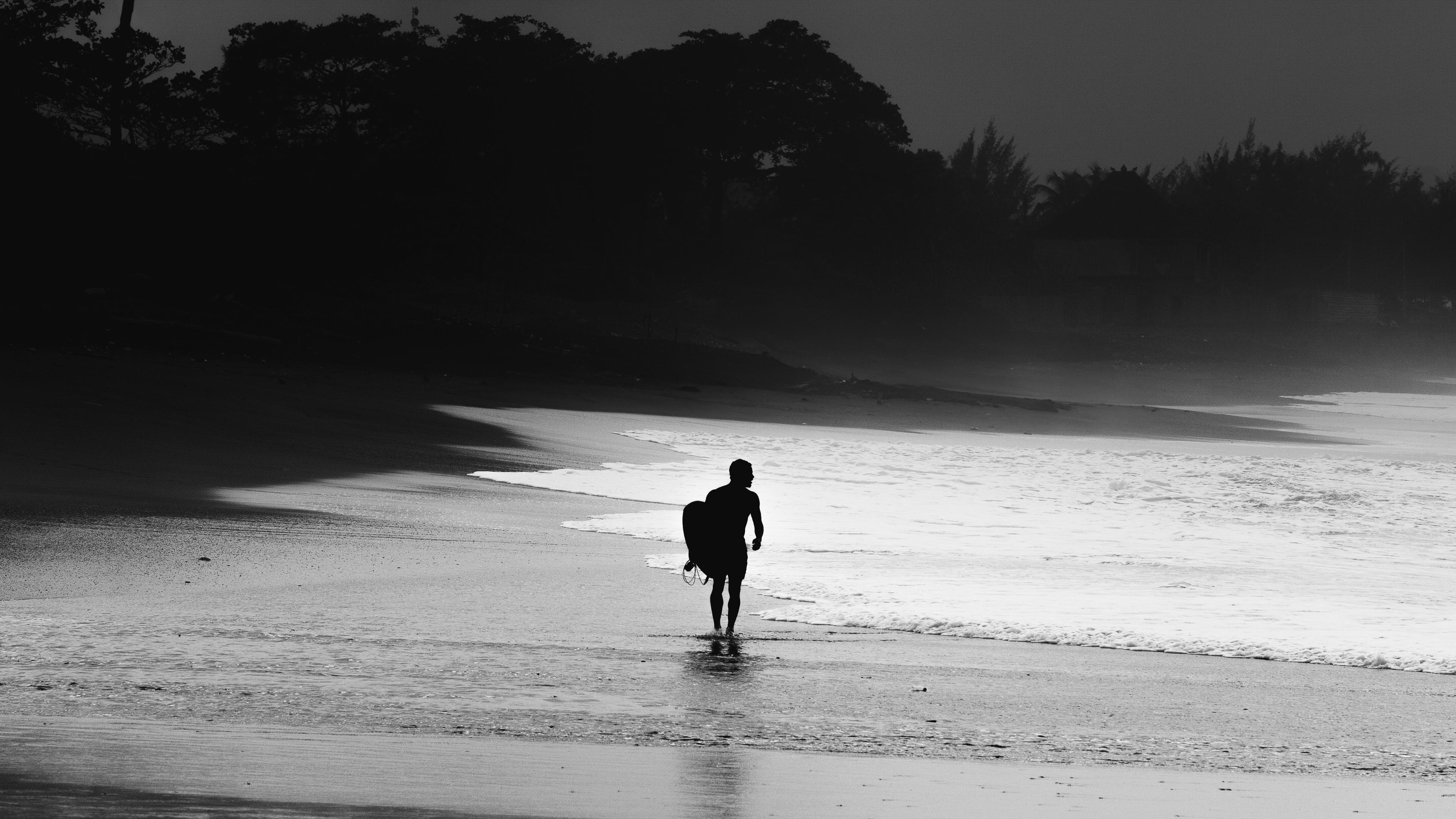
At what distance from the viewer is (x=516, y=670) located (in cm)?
816

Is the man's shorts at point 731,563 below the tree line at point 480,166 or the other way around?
below

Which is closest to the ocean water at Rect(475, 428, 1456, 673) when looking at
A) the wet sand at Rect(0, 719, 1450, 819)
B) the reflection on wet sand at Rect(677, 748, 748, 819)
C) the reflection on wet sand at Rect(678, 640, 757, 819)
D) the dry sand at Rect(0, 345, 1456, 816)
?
the dry sand at Rect(0, 345, 1456, 816)

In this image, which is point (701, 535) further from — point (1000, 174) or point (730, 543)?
point (1000, 174)

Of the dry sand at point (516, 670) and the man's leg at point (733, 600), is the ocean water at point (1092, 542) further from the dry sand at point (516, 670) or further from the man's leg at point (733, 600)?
the man's leg at point (733, 600)

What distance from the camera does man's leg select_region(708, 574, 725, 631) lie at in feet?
31.5

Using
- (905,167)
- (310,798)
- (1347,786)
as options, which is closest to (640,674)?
(310,798)

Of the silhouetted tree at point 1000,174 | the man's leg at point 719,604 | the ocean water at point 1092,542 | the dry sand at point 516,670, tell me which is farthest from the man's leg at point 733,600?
the silhouetted tree at point 1000,174

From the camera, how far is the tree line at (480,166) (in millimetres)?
46594

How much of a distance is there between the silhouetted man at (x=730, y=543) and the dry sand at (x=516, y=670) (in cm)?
35

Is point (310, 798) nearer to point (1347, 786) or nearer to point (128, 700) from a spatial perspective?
point (128, 700)

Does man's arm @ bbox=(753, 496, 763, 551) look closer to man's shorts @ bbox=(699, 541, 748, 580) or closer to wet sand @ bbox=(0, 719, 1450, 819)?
man's shorts @ bbox=(699, 541, 748, 580)

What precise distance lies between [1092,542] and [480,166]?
46447 millimetres

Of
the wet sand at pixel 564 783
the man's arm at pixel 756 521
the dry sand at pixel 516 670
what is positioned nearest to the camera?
the wet sand at pixel 564 783

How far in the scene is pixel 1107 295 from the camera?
82750 millimetres
